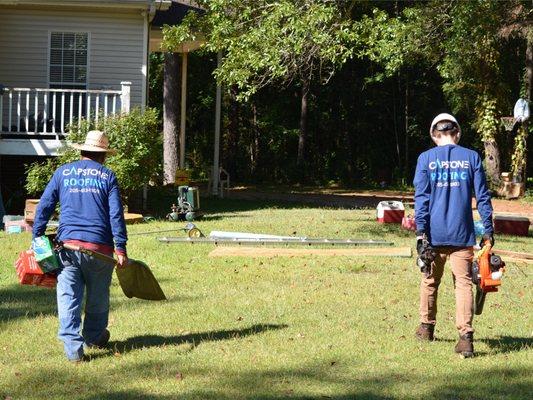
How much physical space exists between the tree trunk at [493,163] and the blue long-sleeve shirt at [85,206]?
2420cm

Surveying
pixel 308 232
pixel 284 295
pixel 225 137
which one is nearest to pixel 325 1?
pixel 308 232

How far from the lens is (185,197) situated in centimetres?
1912

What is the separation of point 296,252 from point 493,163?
17927 mm

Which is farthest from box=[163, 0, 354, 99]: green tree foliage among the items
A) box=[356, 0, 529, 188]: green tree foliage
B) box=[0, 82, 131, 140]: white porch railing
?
box=[0, 82, 131, 140]: white porch railing

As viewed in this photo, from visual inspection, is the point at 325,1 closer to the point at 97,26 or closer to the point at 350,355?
the point at 97,26

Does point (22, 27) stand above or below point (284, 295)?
above

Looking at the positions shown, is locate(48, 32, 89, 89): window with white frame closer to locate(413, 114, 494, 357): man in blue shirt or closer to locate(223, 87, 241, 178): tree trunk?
locate(413, 114, 494, 357): man in blue shirt

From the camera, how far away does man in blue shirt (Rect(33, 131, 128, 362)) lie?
7.62 metres

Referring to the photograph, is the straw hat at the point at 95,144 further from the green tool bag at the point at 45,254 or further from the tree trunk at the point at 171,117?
the tree trunk at the point at 171,117

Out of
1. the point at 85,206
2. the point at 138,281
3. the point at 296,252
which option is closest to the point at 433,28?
the point at 296,252

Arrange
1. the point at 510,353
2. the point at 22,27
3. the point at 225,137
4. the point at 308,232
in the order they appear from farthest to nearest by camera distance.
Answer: the point at 225,137 → the point at 22,27 → the point at 308,232 → the point at 510,353

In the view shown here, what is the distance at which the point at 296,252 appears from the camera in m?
14.1

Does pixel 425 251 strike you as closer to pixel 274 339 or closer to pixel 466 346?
pixel 466 346

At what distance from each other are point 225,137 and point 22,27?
19.8 m
